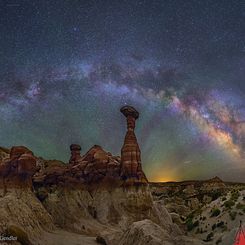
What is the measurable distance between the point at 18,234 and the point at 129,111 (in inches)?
1396

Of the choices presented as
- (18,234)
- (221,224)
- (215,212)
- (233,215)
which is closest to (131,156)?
(18,234)

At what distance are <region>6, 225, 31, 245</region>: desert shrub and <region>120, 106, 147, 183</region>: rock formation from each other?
27.0 meters

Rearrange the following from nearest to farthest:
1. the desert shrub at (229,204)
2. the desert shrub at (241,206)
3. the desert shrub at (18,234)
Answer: the desert shrub at (241,206) → the desert shrub at (229,204) → the desert shrub at (18,234)

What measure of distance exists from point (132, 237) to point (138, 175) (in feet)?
107

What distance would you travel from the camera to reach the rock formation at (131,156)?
5775 centimetres

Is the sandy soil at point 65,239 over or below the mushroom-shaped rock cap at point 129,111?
below

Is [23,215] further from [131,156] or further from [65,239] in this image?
[131,156]

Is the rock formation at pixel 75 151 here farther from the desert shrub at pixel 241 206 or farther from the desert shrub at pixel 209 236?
the desert shrub at pixel 209 236

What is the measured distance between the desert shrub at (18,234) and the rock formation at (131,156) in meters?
27.0

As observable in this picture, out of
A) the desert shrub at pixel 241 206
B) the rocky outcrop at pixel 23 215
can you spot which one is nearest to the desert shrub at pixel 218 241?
the desert shrub at pixel 241 206

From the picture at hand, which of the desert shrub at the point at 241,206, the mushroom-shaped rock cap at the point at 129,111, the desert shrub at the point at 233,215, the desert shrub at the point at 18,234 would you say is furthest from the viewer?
the mushroom-shaped rock cap at the point at 129,111

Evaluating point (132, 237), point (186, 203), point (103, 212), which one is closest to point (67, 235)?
point (103, 212)

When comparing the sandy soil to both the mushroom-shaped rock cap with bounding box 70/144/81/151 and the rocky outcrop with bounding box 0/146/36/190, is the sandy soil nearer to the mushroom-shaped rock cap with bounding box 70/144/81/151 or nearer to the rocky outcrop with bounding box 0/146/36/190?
the rocky outcrop with bounding box 0/146/36/190

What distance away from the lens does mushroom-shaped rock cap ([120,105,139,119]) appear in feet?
205
